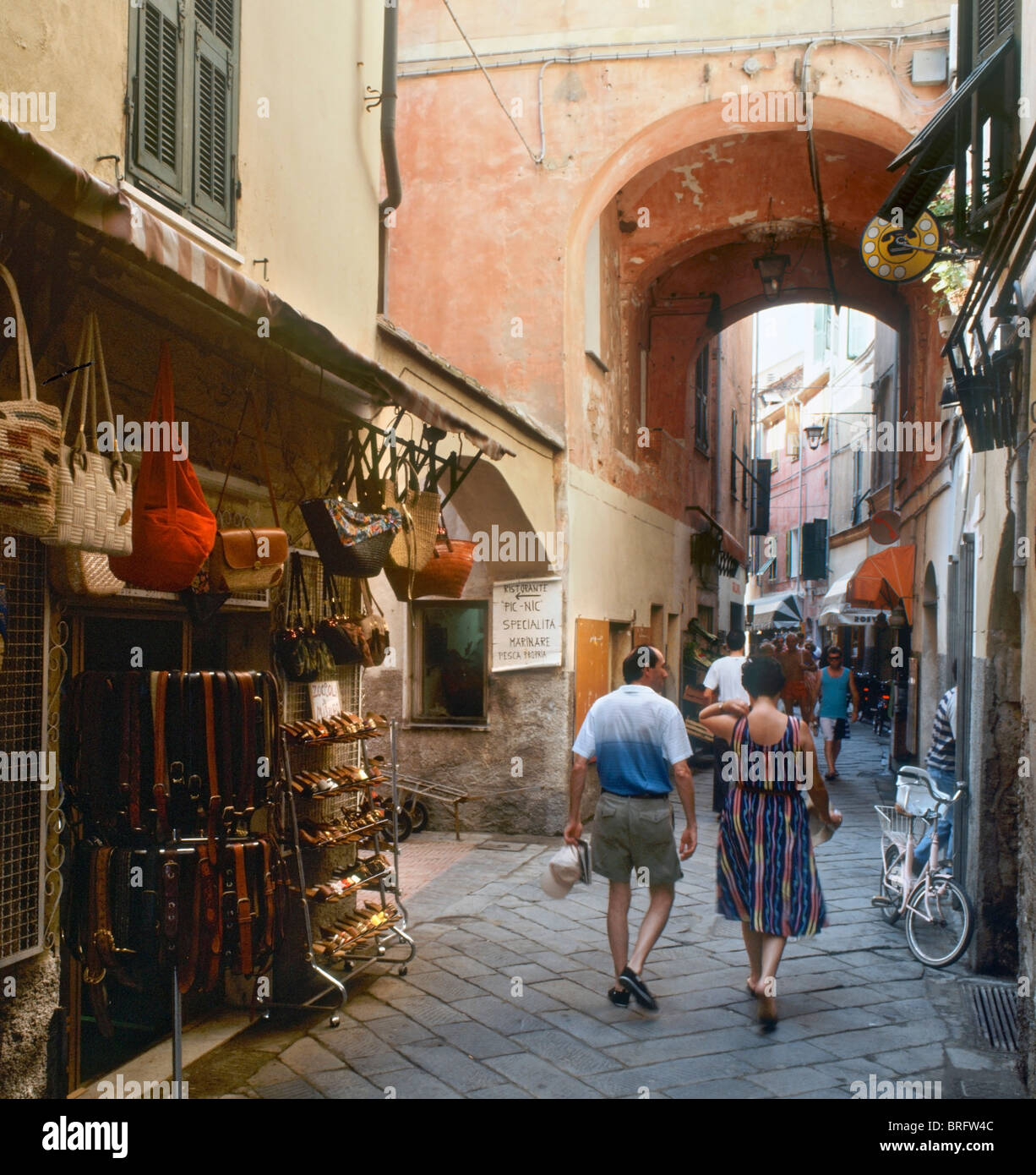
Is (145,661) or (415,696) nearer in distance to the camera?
(145,661)

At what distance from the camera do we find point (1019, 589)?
5.86m

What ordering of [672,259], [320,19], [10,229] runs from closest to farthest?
[10,229] < [320,19] < [672,259]

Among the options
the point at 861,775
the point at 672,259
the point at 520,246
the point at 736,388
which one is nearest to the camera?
the point at 520,246

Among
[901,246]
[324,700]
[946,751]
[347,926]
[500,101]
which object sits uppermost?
[500,101]

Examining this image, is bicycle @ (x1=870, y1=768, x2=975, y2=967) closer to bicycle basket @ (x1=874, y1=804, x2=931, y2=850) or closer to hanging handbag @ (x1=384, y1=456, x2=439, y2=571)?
bicycle basket @ (x1=874, y1=804, x2=931, y2=850)

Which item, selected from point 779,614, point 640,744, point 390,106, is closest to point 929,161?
point 390,106

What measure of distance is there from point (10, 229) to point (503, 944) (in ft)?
16.1

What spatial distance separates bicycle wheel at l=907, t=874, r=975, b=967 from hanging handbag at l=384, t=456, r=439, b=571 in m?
3.53

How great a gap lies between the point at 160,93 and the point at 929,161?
4.75m

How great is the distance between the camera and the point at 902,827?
24.7 ft

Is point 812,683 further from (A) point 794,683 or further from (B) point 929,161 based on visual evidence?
(B) point 929,161

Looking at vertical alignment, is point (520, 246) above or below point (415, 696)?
above
